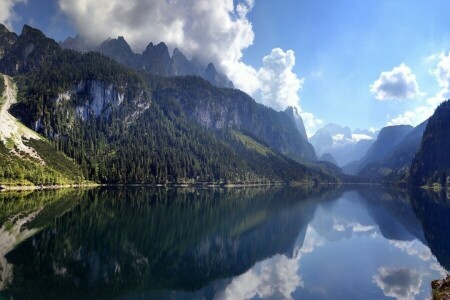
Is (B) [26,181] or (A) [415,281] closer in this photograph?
(A) [415,281]

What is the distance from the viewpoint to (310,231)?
86.2 m

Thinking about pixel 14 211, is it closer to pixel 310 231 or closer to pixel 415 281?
pixel 310 231

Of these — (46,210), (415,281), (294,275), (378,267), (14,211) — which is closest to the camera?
(415,281)

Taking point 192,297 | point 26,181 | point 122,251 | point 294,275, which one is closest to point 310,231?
point 294,275

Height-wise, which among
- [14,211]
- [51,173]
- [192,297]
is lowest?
[192,297]

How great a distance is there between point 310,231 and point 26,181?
135956 millimetres

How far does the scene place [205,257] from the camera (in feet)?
183

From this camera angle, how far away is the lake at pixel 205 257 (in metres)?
38.4

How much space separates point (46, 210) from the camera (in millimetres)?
90812

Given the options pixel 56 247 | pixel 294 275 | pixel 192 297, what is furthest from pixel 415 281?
pixel 56 247

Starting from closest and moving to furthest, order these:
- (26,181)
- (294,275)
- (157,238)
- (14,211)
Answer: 1. (294,275)
2. (157,238)
3. (14,211)
4. (26,181)

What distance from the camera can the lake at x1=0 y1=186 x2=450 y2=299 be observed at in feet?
126

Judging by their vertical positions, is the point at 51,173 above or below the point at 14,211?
above

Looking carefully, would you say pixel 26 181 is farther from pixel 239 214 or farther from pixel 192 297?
pixel 192 297
